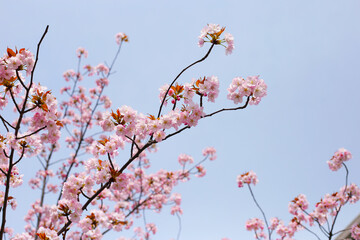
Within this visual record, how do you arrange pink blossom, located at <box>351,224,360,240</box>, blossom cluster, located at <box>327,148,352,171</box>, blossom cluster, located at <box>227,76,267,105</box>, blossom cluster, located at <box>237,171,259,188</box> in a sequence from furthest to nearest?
blossom cluster, located at <box>237,171,259,188</box>, blossom cluster, located at <box>327,148,352,171</box>, pink blossom, located at <box>351,224,360,240</box>, blossom cluster, located at <box>227,76,267,105</box>

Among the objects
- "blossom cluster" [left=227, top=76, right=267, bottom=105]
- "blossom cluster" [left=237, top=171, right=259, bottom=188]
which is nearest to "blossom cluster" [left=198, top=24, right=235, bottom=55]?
"blossom cluster" [left=227, top=76, right=267, bottom=105]

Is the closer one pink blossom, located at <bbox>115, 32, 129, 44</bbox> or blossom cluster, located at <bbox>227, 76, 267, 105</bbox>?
blossom cluster, located at <bbox>227, 76, 267, 105</bbox>

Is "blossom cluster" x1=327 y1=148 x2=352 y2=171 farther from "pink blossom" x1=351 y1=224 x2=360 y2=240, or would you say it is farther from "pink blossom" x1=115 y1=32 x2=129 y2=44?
"pink blossom" x1=115 y1=32 x2=129 y2=44

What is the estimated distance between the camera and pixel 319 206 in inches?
271

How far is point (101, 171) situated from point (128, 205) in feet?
21.9

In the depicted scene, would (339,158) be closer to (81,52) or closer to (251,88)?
(251,88)

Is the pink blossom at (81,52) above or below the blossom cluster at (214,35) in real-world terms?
above

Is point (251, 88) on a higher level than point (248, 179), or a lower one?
lower

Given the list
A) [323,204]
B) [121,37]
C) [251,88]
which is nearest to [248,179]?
[323,204]

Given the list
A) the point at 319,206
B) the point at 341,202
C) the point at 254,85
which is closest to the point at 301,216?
the point at 319,206

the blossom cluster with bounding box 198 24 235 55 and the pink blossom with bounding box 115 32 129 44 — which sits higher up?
the pink blossom with bounding box 115 32 129 44

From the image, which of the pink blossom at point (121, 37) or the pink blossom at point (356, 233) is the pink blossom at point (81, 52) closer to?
the pink blossom at point (121, 37)

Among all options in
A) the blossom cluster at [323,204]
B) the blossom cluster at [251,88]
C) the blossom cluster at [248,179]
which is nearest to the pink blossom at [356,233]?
the blossom cluster at [323,204]

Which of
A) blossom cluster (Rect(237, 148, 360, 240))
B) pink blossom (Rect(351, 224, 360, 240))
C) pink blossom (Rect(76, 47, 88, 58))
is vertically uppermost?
pink blossom (Rect(76, 47, 88, 58))
